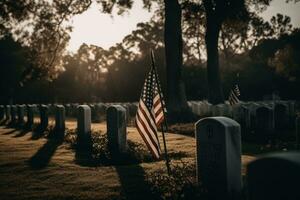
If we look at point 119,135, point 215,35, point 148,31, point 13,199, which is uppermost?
point 148,31

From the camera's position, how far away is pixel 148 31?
246 feet

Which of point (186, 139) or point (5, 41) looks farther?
point (5, 41)

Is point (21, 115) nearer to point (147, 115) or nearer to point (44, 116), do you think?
point (44, 116)

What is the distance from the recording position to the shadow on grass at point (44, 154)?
32.2 ft

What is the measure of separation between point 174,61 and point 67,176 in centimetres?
1499

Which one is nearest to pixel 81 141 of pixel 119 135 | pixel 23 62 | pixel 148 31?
pixel 119 135

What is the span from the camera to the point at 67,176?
8391mm

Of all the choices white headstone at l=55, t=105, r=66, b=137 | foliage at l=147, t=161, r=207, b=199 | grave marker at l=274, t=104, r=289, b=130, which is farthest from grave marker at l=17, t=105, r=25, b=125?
foliage at l=147, t=161, r=207, b=199

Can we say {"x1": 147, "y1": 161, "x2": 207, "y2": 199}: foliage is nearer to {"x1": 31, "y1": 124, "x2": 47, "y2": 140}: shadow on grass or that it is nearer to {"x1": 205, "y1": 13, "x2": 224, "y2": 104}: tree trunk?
{"x1": 31, "y1": 124, "x2": 47, "y2": 140}: shadow on grass

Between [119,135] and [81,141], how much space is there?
3.17m

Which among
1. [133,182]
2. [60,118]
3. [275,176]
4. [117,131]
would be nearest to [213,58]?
[60,118]

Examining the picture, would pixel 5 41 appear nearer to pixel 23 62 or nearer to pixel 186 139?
pixel 23 62

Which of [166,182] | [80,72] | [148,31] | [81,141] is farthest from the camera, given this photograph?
[148,31]

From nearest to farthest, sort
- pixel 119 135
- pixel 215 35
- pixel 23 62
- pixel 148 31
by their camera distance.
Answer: pixel 119 135, pixel 215 35, pixel 23 62, pixel 148 31
